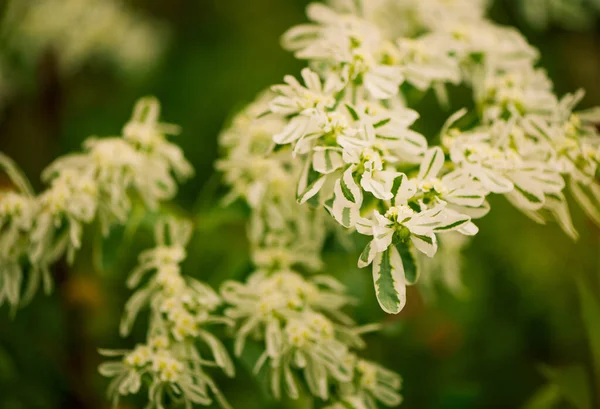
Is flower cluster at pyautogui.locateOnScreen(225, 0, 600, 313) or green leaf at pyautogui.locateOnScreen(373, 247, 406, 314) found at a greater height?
flower cluster at pyautogui.locateOnScreen(225, 0, 600, 313)

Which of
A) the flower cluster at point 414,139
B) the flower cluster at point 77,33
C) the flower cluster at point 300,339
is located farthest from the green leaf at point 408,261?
the flower cluster at point 77,33

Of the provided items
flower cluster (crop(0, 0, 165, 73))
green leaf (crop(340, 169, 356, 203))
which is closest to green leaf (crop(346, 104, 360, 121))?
green leaf (crop(340, 169, 356, 203))

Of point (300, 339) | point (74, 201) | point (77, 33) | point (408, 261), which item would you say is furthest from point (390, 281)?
point (77, 33)

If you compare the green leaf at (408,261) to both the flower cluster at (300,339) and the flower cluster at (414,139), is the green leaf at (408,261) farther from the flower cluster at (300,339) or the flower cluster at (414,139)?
the flower cluster at (300,339)

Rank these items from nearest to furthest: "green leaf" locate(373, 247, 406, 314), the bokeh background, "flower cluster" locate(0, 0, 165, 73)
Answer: "green leaf" locate(373, 247, 406, 314)
the bokeh background
"flower cluster" locate(0, 0, 165, 73)

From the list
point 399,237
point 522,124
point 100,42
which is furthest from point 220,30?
point 399,237

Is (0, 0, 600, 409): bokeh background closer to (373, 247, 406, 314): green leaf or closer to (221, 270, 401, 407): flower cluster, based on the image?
(221, 270, 401, 407): flower cluster

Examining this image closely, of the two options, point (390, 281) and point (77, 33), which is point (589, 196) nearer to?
point (390, 281)
